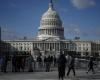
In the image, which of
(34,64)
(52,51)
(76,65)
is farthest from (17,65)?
(52,51)

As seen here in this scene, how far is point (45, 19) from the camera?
199m

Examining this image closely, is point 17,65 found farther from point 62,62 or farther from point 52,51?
point 52,51

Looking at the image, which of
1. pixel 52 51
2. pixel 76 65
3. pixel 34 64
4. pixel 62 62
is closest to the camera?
pixel 62 62

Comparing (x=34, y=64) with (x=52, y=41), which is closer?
(x=34, y=64)

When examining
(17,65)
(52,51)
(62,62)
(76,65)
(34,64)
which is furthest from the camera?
(52,51)

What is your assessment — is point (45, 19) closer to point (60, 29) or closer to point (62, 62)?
A: point (60, 29)

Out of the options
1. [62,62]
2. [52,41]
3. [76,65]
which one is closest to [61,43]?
[52,41]

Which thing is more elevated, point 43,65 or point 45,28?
point 45,28

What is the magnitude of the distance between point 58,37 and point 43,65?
157850mm

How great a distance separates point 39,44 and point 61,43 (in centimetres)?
1066

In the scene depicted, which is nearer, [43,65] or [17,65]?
[17,65]

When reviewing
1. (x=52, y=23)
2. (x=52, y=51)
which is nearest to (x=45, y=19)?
(x=52, y=23)

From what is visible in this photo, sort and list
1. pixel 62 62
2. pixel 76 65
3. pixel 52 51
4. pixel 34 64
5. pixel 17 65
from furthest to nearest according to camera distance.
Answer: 1. pixel 52 51
2. pixel 76 65
3. pixel 34 64
4. pixel 17 65
5. pixel 62 62

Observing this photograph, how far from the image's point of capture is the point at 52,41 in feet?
645
